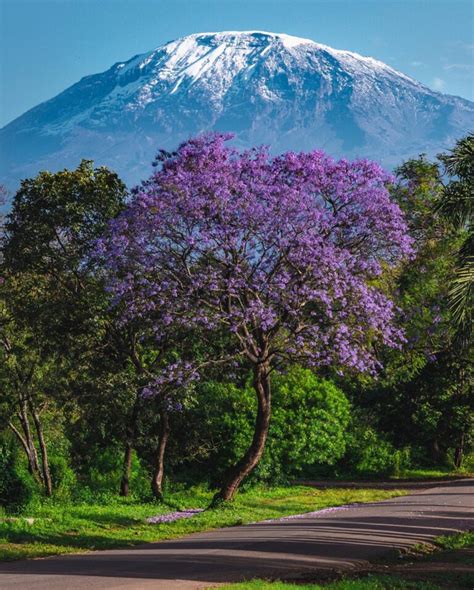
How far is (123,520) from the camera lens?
61.0ft

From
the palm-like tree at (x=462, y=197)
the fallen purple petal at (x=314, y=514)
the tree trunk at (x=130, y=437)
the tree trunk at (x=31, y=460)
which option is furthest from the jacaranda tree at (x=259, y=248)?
the tree trunk at (x=31, y=460)

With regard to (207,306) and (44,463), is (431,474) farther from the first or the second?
(207,306)

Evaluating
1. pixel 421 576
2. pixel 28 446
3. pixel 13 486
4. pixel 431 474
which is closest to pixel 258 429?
pixel 13 486

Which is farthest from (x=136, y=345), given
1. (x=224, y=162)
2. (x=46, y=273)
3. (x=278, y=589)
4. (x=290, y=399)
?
(x=278, y=589)

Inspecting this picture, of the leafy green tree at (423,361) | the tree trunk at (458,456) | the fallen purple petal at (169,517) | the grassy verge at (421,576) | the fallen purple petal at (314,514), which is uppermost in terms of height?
the leafy green tree at (423,361)

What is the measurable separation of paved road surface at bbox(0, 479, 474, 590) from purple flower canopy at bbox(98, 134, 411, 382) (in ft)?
11.7

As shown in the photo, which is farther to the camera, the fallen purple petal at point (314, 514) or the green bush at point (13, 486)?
the fallen purple petal at point (314, 514)

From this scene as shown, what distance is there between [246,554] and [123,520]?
5196mm

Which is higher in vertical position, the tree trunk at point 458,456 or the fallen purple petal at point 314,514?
the tree trunk at point 458,456

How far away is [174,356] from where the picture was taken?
25750mm

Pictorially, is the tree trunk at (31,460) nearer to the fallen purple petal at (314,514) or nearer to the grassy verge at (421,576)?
the fallen purple petal at (314,514)

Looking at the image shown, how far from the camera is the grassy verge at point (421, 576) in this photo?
11.1m

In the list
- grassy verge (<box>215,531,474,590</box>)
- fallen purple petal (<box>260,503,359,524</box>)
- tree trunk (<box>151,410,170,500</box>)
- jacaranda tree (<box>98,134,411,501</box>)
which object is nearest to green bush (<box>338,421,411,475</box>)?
fallen purple petal (<box>260,503,359,524</box>)

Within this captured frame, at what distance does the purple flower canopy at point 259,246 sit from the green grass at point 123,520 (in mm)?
3759
